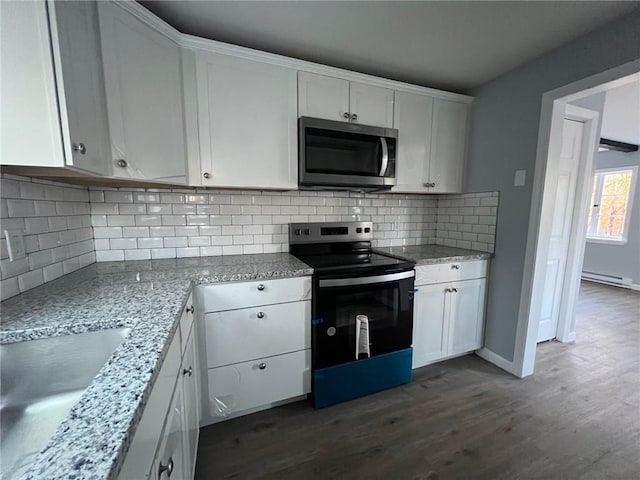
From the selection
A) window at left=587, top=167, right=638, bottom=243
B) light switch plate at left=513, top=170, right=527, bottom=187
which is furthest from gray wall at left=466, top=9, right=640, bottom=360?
window at left=587, top=167, right=638, bottom=243

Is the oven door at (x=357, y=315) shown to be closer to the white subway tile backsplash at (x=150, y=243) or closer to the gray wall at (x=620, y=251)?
the white subway tile backsplash at (x=150, y=243)

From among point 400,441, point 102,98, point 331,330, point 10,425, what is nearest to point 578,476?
point 400,441

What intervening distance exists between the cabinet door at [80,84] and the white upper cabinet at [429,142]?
1818 mm

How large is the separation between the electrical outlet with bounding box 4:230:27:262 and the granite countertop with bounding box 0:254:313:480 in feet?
0.52

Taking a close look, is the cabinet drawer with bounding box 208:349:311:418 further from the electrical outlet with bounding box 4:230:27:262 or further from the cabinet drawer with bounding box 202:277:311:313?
the electrical outlet with bounding box 4:230:27:262

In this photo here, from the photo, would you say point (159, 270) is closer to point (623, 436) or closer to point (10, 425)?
point (10, 425)

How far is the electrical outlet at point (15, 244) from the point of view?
103cm

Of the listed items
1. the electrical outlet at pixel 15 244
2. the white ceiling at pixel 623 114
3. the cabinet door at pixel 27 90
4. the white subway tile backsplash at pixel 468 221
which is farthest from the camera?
the white ceiling at pixel 623 114

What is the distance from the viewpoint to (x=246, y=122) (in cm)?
171

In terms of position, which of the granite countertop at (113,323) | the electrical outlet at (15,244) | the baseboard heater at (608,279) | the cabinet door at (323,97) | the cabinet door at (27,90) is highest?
the cabinet door at (323,97)

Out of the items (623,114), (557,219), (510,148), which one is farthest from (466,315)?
(623,114)

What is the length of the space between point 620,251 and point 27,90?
7037 mm

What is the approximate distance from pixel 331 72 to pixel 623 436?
2.86 meters

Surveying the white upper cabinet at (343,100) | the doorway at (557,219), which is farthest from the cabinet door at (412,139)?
the doorway at (557,219)
